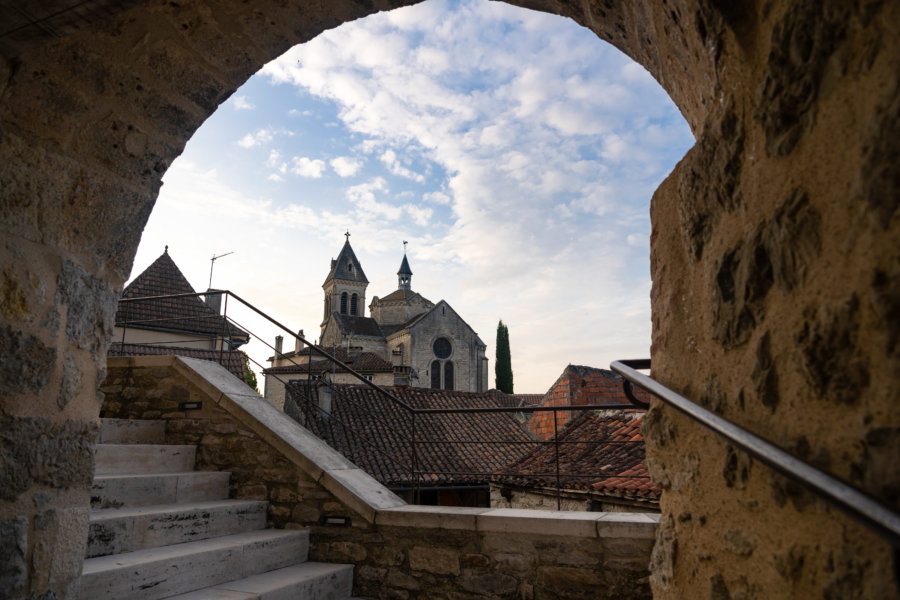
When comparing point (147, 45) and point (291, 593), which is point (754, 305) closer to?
point (147, 45)

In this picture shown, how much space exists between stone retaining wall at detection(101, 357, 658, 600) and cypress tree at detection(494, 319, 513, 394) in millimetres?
37447

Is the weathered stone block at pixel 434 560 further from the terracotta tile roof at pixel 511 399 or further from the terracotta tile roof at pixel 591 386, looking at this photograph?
the terracotta tile roof at pixel 511 399

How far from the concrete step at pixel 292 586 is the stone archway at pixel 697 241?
94 cm

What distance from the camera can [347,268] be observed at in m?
51.6

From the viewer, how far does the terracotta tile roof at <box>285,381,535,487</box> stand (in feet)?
40.6

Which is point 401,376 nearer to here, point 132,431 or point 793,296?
point 132,431

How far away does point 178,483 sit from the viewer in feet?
12.6

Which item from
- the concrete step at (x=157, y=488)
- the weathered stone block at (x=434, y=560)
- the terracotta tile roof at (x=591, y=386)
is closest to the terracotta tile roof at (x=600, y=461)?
the terracotta tile roof at (x=591, y=386)

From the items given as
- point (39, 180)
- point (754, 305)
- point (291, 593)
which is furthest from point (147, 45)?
point (291, 593)

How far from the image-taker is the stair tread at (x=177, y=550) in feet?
9.18

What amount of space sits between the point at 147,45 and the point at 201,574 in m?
2.58

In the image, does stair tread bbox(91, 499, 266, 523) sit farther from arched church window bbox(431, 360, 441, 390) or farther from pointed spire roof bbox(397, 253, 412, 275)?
pointed spire roof bbox(397, 253, 412, 275)

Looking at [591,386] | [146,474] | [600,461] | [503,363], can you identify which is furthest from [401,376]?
[146,474]

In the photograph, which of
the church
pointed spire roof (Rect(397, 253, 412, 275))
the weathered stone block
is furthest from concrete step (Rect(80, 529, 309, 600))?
pointed spire roof (Rect(397, 253, 412, 275))
